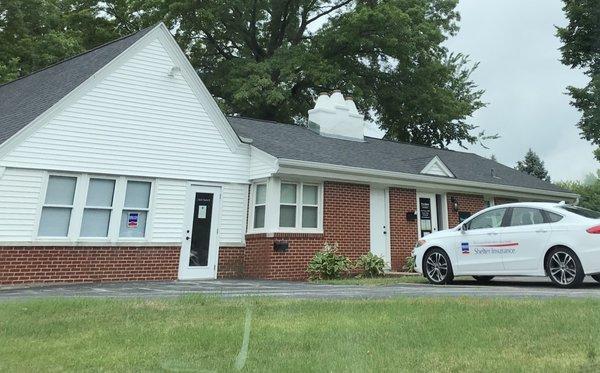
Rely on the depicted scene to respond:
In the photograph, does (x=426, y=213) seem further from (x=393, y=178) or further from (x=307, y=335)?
(x=307, y=335)

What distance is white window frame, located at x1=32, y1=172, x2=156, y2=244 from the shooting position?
11.2m

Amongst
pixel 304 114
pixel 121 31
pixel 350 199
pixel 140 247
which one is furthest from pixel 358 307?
pixel 121 31

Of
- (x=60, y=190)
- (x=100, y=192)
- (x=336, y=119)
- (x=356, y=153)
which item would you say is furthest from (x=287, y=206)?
(x=336, y=119)

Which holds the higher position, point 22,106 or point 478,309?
point 22,106

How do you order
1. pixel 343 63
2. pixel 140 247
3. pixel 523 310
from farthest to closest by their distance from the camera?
1. pixel 343 63
2. pixel 140 247
3. pixel 523 310

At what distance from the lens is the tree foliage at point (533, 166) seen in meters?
32.9

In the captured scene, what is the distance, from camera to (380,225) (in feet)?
49.4

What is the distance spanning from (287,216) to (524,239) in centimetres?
616

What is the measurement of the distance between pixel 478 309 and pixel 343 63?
25808 millimetres

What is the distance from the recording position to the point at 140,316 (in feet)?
19.0

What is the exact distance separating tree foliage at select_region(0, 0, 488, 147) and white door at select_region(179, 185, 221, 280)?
12.9 meters

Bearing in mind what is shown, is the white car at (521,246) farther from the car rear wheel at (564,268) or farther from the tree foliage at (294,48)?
the tree foliage at (294,48)

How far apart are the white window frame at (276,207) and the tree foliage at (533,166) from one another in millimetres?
23740

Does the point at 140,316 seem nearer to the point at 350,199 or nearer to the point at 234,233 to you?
the point at 234,233
